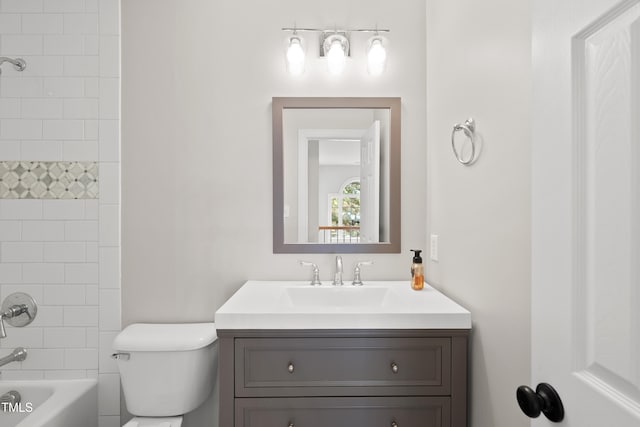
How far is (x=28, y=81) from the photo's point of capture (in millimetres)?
1940

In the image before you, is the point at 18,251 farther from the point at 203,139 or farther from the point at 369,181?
the point at 369,181

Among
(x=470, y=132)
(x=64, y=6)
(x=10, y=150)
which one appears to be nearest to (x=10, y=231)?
(x=10, y=150)

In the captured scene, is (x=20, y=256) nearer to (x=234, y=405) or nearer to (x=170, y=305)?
(x=170, y=305)

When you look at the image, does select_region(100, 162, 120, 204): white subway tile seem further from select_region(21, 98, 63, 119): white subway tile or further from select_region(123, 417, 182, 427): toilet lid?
select_region(123, 417, 182, 427): toilet lid

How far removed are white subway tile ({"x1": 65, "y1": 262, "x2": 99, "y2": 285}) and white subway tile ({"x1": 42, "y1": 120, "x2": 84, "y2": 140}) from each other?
61 centimetres

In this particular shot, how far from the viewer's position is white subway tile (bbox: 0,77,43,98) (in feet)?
6.34

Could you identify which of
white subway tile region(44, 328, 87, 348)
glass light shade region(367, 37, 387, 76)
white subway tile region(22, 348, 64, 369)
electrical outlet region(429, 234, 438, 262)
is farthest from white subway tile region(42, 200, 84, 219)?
electrical outlet region(429, 234, 438, 262)

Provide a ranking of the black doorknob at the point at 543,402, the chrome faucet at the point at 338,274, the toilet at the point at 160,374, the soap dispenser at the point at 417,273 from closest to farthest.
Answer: the black doorknob at the point at 543,402 < the toilet at the point at 160,374 < the soap dispenser at the point at 417,273 < the chrome faucet at the point at 338,274

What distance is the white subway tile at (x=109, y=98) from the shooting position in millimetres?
1952

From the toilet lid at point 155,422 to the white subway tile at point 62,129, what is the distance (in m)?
1.31

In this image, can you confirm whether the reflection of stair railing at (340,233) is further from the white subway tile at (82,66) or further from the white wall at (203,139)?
the white subway tile at (82,66)

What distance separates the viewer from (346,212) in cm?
199

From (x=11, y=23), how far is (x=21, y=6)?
0.31 feet

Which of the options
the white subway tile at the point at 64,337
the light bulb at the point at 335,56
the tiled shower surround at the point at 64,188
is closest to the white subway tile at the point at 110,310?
the tiled shower surround at the point at 64,188
